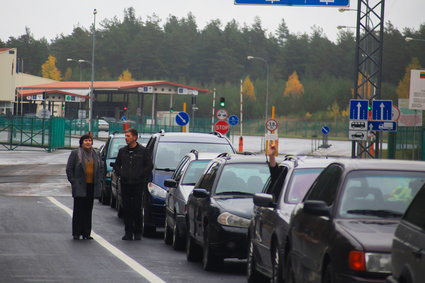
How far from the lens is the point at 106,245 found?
15.9 meters

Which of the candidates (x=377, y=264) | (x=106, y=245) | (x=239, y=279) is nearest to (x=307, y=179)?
(x=239, y=279)

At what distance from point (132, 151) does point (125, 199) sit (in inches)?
30.9

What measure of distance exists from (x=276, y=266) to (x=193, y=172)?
21.9 feet

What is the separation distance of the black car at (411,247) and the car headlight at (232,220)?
6.05 m

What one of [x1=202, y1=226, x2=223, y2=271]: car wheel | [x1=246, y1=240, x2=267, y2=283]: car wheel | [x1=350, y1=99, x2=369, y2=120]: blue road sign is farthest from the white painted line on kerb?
[x1=350, y1=99, x2=369, y2=120]: blue road sign

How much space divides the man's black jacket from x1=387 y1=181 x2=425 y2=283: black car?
33.7 feet

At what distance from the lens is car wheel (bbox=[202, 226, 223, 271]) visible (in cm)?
1301

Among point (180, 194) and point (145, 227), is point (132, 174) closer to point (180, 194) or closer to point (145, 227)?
point (180, 194)

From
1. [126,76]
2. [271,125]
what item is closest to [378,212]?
[271,125]

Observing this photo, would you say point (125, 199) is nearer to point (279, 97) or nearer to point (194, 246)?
point (194, 246)

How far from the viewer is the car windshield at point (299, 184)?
10977 mm

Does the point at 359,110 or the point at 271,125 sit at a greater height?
the point at 359,110

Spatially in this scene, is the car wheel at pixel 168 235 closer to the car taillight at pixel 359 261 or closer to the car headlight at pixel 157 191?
the car headlight at pixel 157 191

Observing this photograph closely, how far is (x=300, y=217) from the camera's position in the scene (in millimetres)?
9352
